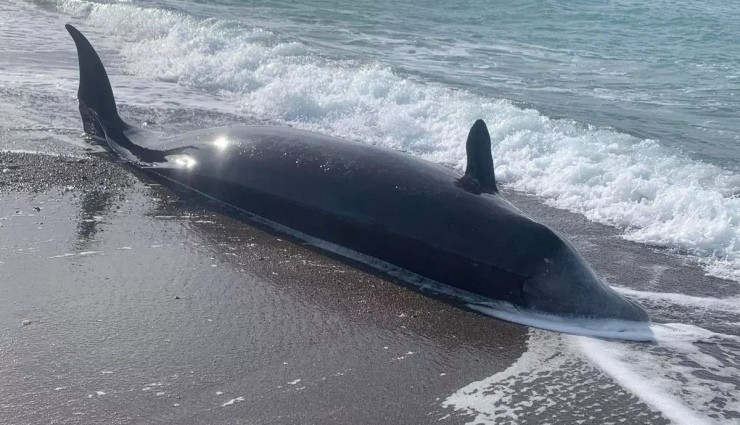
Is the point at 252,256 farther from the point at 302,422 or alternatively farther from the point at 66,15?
the point at 66,15

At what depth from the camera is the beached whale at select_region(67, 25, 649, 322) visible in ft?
18.5

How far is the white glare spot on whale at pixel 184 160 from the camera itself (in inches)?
306

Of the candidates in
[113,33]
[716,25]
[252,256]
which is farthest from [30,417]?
[716,25]

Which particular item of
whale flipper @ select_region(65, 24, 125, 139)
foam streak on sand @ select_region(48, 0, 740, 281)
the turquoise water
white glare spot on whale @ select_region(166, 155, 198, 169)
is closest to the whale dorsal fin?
foam streak on sand @ select_region(48, 0, 740, 281)

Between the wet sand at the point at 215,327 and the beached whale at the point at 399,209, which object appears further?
the beached whale at the point at 399,209

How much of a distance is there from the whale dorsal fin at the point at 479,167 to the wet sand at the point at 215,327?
100 centimetres

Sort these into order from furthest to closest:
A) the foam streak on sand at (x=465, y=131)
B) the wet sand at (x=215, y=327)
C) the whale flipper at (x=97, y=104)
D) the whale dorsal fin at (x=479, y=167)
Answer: the whale flipper at (x=97, y=104) → the foam streak on sand at (x=465, y=131) → the whale dorsal fin at (x=479, y=167) → the wet sand at (x=215, y=327)

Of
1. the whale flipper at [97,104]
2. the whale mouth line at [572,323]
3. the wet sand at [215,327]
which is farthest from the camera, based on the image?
the whale flipper at [97,104]

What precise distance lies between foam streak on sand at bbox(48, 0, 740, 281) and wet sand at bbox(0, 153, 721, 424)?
73cm

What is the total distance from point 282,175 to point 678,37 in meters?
18.8

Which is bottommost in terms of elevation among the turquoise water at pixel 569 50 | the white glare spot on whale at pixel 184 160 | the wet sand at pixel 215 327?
the wet sand at pixel 215 327

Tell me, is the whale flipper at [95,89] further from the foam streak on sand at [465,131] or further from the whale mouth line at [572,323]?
the whale mouth line at [572,323]

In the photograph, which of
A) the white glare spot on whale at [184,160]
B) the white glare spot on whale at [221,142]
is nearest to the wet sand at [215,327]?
the white glare spot on whale at [184,160]

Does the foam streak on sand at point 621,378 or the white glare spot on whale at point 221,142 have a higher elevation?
the white glare spot on whale at point 221,142
